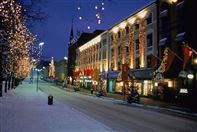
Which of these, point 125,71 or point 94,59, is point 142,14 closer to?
point 125,71

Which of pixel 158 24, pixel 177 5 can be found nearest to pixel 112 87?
pixel 158 24

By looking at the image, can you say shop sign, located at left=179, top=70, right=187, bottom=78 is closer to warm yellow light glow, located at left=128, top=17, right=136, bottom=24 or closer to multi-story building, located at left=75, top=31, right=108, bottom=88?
warm yellow light glow, located at left=128, top=17, right=136, bottom=24

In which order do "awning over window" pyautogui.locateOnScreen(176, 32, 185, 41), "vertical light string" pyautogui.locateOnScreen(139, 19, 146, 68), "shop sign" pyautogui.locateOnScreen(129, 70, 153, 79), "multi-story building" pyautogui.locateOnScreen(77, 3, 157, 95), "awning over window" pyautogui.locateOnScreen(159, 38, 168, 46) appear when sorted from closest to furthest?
"awning over window" pyautogui.locateOnScreen(176, 32, 185, 41)
"awning over window" pyautogui.locateOnScreen(159, 38, 168, 46)
"shop sign" pyautogui.locateOnScreen(129, 70, 153, 79)
"multi-story building" pyautogui.locateOnScreen(77, 3, 157, 95)
"vertical light string" pyautogui.locateOnScreen(139, 19, 146, 68)

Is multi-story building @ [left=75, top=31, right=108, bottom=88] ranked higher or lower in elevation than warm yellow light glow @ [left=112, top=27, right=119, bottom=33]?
lower

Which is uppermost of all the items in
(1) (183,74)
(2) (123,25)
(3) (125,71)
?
(2) (123,25)

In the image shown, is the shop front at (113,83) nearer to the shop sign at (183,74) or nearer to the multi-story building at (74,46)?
the shop sign at (183,74)

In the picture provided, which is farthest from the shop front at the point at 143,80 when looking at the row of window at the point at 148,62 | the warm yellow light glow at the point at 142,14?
the warm yellow light glow at the point at 142,14

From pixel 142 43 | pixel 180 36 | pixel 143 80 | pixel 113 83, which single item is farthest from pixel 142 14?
pixel 113 83

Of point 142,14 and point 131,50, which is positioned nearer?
point 142,14

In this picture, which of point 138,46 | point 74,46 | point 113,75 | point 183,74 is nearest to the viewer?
point 183,74

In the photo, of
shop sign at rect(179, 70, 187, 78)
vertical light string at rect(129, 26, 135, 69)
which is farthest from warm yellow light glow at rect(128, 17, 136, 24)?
shop sign at rect(179, 70, 187, 78)

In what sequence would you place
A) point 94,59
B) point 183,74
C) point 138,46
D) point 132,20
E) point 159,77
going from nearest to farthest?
1. point 183,74
2. point 159,77
3. point 138,46
4. point 132,20
5. point 94,59

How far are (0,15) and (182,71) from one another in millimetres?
22993

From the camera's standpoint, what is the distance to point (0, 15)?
66.7ft
